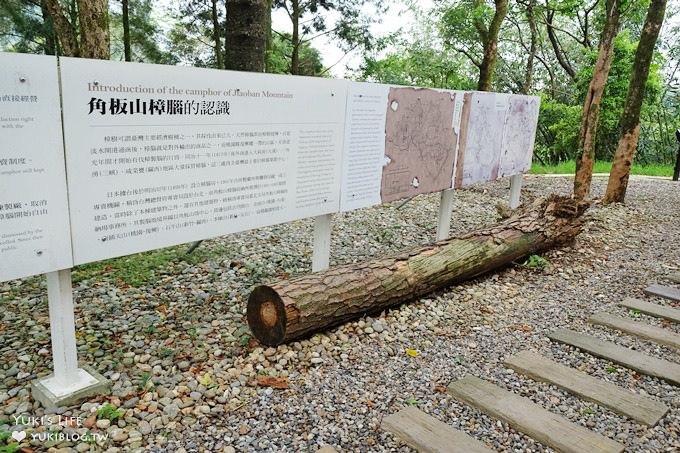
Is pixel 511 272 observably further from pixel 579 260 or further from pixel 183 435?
pixel 183 435

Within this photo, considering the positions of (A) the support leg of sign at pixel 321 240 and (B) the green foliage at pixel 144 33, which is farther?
(B) the green foliage at pixel 144 33

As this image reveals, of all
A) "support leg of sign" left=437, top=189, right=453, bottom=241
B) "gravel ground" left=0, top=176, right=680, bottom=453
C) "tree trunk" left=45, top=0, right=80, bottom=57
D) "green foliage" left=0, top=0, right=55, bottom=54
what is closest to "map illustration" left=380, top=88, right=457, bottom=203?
"support leg of sign" left=437, top=189, right=453, bottom=241

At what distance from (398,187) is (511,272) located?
1.36 metres

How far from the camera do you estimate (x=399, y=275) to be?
3854mm

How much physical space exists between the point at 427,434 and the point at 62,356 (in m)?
1.79

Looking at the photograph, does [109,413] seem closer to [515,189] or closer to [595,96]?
[515,189]

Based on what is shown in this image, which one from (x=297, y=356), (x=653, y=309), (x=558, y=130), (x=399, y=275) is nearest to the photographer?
(x=297, y=356)

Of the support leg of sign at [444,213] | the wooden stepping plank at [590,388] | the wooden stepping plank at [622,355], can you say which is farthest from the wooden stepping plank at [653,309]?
the support leg of sign at [444,213]

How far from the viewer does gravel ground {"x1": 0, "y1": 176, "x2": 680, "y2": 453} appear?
245 centimetres

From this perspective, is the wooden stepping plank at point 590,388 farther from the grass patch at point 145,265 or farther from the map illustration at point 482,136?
the grass patch at point 145,265

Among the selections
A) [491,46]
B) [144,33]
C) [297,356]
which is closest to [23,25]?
[144,33]

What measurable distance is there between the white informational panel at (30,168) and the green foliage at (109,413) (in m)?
0.70

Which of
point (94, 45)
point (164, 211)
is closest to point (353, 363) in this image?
point (164, 211)

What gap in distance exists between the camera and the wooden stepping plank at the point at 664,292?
4.29m
